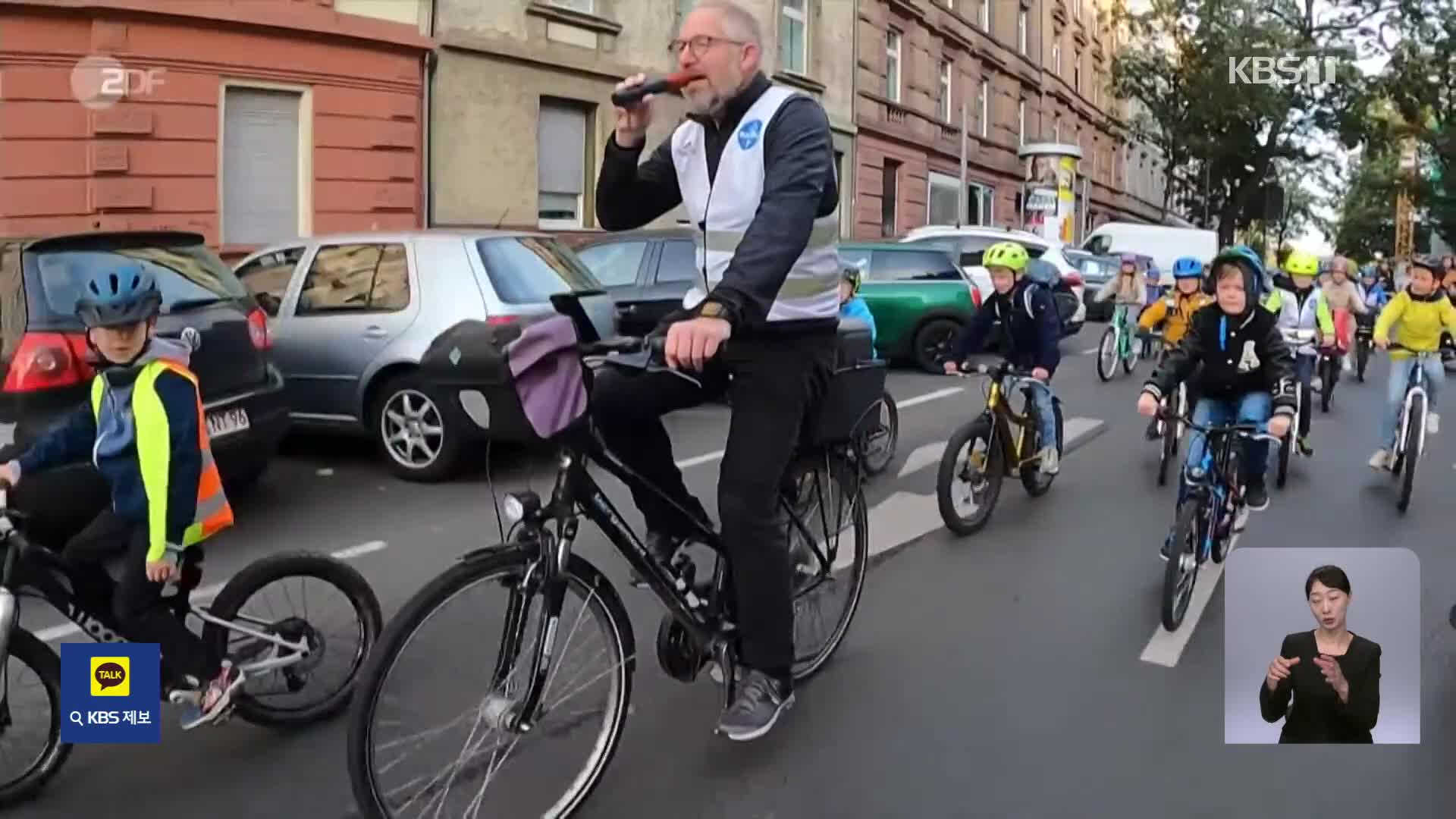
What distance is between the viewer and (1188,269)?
10719mm

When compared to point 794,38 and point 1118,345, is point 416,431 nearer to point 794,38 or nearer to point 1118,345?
point 1118,345

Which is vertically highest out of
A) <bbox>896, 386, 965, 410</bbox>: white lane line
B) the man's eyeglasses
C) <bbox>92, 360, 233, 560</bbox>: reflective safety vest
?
the man's eyeglasses

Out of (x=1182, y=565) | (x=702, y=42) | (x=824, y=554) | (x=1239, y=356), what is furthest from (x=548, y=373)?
(x=1239, y=356)

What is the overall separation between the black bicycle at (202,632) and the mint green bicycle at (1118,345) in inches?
488

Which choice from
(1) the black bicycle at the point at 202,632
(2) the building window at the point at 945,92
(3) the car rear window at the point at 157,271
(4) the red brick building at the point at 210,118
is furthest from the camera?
(2) the building window at the point at 945,92

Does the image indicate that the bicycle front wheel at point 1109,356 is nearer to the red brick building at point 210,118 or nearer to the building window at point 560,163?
the building window at point 560,163

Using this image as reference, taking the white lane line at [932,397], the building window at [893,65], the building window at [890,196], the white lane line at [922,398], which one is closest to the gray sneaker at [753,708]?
the white lane line at [922,398]

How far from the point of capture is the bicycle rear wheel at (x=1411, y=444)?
787 centimetres

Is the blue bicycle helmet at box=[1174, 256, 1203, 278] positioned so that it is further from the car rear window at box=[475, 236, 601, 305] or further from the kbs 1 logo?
the kbs 1 logo

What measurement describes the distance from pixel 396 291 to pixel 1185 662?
558 centimetres

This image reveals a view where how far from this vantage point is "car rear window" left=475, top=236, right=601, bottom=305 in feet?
27.9

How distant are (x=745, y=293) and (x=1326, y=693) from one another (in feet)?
5.56

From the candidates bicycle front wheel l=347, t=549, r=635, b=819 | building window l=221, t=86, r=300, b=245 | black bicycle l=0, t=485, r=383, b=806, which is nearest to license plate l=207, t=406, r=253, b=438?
black bicycle l=0, t=485, r=383, b=806

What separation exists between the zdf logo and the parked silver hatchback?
6286 mm
